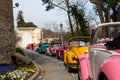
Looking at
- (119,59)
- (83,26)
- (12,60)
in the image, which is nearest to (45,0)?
(83,26)

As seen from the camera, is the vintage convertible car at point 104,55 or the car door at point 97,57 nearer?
the vintage convertible car at point 104,55

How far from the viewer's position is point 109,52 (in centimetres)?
619

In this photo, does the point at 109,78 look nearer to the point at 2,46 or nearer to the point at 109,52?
the point at 109,52

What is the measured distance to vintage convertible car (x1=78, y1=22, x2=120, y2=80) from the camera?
18.5 feet

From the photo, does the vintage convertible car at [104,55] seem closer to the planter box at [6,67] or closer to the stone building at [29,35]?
the planter box at [6,67]

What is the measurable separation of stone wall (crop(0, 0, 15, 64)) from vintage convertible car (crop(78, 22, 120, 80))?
1084 cm

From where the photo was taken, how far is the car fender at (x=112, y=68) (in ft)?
17.7

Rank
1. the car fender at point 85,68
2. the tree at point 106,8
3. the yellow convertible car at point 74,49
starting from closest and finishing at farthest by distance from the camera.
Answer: the car fender at point 85,68, the yellow convertible car at point 74,49, the tree at point 106,8

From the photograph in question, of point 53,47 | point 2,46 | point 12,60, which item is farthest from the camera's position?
point 53,47

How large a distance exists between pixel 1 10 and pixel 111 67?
1481 cm

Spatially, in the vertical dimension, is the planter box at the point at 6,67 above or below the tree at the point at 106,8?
below

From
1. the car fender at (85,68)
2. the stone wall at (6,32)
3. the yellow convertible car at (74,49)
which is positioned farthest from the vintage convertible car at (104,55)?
the stone wall at (6,32)

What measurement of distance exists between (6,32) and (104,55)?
1422 cm

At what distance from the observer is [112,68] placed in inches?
219
